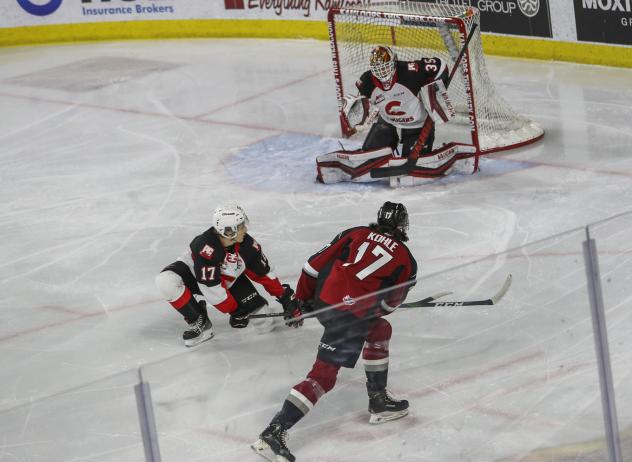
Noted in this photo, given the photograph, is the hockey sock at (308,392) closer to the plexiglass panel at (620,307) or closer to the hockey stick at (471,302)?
the hockey stick at (471,302)

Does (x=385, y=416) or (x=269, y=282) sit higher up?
(x=385, y=416)

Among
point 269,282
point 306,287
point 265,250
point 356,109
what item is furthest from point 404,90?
point 306,287

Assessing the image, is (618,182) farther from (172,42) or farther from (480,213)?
(172,42)

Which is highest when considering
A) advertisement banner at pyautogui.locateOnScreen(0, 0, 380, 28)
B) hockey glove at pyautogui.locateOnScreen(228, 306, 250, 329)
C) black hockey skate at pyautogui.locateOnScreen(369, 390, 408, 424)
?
advertisement banner at pyautogui.locateOnScreen(0, 0, 380, 28)

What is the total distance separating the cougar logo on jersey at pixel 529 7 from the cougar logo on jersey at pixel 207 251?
507 cm

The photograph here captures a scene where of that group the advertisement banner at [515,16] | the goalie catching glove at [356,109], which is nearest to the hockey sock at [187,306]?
the goalie catching glove at [356,109]

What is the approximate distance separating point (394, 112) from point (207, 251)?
2505 mm

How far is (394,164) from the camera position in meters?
6.52

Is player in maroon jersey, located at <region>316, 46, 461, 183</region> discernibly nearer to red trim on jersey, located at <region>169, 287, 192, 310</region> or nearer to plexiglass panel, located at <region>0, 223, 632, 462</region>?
red trim on jersey, located at <region>169, 287, 192, 310</region>

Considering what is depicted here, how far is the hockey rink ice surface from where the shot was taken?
9.18 feet

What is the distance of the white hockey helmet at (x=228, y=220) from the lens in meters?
4.35

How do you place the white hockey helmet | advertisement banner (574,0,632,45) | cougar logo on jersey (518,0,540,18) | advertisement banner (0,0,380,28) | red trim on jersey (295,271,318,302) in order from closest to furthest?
1. red trim on jersey (295,271,318,302)
2. the white hockey helmet
3. advertisement banner (574,0,632,45)
4. cougar logo on jersey (518,0,540,18)
5. advertisement banner (0,0,380,28)

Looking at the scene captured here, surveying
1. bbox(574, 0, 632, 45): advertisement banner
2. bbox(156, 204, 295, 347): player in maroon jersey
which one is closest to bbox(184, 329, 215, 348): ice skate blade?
bbox(156, 204, 295, 347): player in maroon jersey

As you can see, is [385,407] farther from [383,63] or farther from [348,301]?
[383,63]
